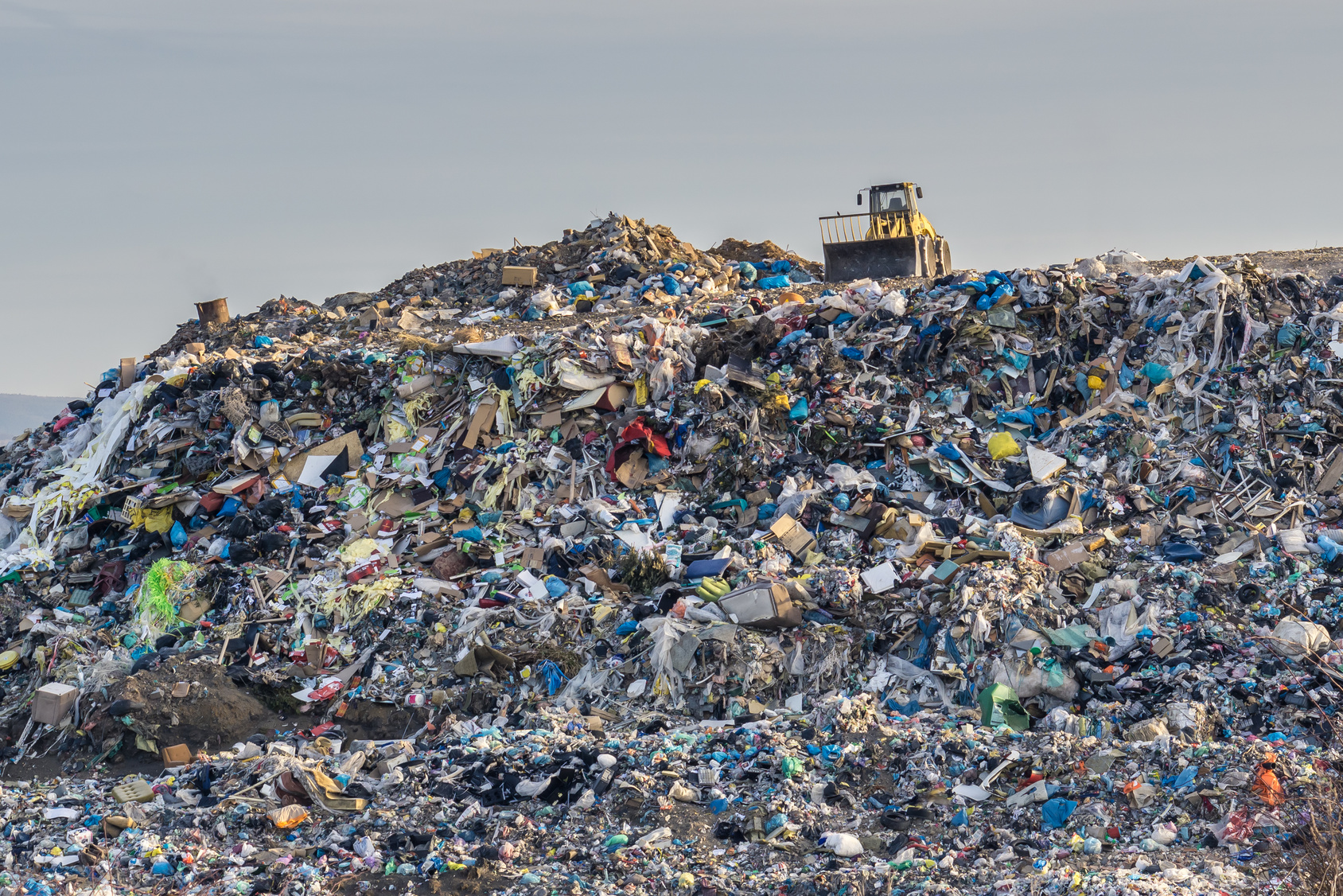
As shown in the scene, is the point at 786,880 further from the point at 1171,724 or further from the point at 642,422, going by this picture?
the point at 642,422

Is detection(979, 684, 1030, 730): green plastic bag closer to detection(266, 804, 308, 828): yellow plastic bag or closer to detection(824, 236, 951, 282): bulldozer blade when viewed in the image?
detection(266, 804, 308, 828): yellow plastic bag

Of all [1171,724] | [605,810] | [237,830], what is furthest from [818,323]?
[237,830]

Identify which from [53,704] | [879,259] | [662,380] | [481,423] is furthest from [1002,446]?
[53,704]

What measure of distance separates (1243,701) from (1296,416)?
420 centimetres

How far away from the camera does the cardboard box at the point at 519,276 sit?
15.4m

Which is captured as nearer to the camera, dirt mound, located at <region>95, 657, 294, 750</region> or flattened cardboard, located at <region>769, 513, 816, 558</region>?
dirt mound, located at <region>95, 657, 294, 750</region>

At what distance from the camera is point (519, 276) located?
15.4 metres

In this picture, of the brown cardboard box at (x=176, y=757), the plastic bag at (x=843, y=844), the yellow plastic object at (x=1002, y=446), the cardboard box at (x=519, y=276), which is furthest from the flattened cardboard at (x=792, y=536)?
the cardboard box at (x=519, y=276)

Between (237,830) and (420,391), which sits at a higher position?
(420,391)

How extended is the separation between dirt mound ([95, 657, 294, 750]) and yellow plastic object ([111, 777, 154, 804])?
65 cm

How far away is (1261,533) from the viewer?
9312 millimetres

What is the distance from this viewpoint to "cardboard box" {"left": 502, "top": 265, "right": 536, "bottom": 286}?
15352 mm

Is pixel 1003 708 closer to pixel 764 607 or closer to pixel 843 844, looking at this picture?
pixel 764 607

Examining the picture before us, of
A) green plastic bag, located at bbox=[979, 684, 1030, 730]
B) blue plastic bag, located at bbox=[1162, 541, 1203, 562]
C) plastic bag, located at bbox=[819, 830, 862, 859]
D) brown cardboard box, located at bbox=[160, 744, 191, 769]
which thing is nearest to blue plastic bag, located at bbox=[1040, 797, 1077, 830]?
plastic bag, located at bbox=[819, 830, 862, 859]
